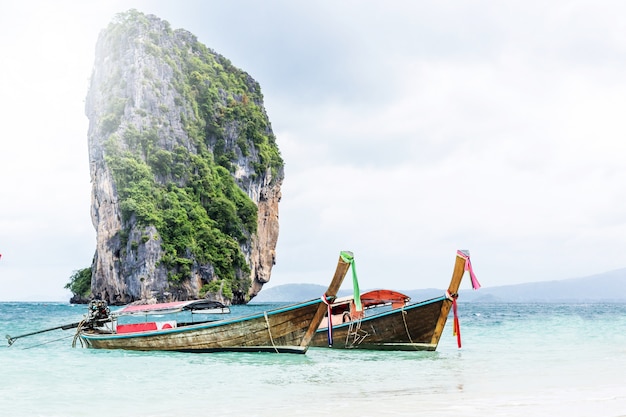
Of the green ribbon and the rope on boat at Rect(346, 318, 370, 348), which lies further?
the rope on boat at Rect(346, 318, 370, 348)

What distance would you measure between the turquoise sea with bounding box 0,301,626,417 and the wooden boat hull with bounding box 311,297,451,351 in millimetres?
489

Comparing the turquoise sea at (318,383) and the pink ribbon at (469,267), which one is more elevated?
the pink ribbon at (469,267)

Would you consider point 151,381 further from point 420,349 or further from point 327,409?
point 420,349

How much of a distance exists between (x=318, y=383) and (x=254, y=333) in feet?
13.2

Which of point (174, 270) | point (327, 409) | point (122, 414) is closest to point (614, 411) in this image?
point (327, 409)

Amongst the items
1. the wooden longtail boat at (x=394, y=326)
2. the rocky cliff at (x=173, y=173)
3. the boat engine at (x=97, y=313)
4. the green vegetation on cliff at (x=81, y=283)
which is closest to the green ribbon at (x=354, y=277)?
the wooden longtail boat at (x=394, y=326)

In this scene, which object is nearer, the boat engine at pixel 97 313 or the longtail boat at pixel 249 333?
the longtail boat at pixel 249 333

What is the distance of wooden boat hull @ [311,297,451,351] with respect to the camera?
49.6 ft

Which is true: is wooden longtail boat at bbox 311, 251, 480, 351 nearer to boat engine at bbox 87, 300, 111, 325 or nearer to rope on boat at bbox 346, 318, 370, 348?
rope on boat at bbox 346, 318, 370, 348

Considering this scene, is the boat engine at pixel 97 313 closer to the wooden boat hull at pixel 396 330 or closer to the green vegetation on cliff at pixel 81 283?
the wooden boat hull at pixel 396 330

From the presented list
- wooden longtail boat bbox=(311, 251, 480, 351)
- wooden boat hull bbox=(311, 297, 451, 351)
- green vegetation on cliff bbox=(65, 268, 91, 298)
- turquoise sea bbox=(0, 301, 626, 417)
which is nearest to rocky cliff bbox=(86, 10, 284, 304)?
green vegetation on cliff bbox=(65, 268, 91, 298)

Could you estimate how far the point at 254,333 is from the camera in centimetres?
1402

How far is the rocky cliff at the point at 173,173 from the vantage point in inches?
2151

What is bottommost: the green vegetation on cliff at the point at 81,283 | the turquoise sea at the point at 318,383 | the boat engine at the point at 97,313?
the turquoise sea at the point at 318,383
